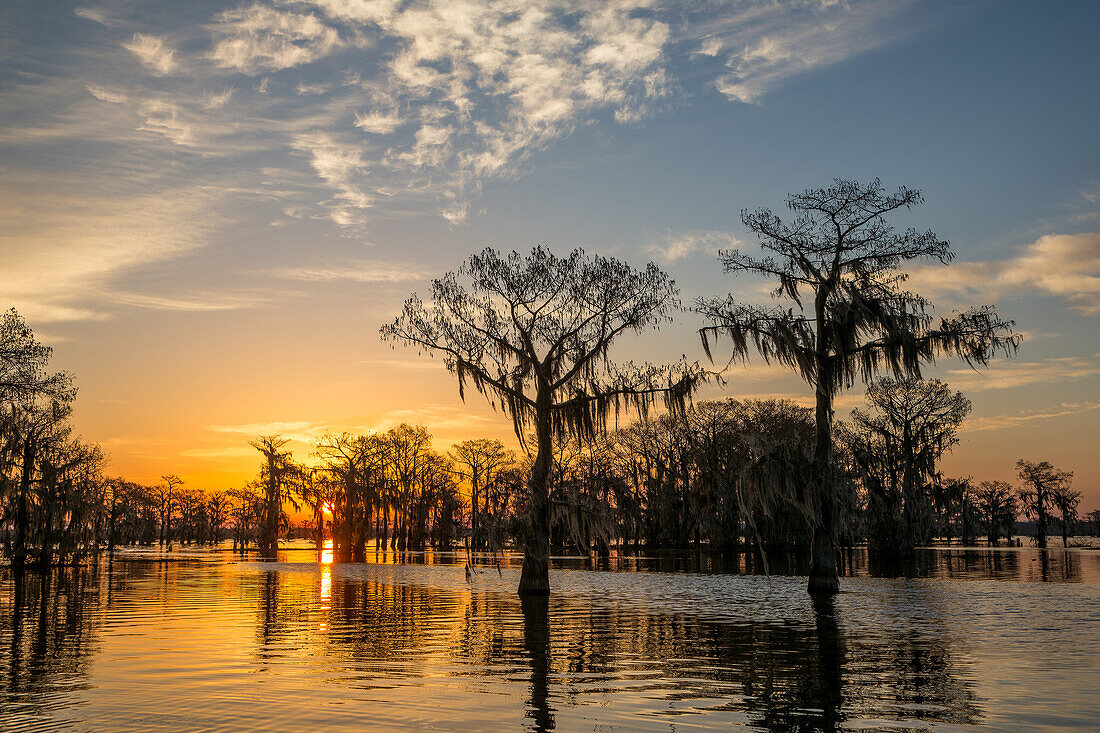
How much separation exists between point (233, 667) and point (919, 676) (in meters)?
9.63

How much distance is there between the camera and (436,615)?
66.4 feet

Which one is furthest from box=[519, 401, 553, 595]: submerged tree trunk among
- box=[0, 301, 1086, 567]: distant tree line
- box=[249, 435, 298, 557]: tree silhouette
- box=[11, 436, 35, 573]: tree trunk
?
A: box=[249, 435, 298, 557]: tree silhouette

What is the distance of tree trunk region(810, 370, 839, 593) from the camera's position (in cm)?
2494

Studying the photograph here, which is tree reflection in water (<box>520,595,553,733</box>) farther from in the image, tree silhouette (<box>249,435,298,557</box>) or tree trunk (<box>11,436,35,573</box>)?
tree silhouette (<box>249,435,298,557</box>)

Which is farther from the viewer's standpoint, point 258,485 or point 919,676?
point 258,485

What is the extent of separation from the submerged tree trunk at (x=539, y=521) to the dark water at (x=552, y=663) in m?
1.46

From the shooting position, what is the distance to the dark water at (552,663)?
8492mm

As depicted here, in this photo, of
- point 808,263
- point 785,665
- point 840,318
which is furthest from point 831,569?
point 785,665

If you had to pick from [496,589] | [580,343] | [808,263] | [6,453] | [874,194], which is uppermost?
[874,194]

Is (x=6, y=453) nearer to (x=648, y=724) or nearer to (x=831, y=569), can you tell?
(x=831, y=569)

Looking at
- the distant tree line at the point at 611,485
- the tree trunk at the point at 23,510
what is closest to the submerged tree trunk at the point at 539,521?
the distant tree line at the point at 611,485

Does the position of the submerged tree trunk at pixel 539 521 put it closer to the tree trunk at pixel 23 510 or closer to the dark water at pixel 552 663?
the dark water at pixel 552 663

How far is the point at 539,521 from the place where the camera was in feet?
82.5

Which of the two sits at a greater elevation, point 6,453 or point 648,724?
A: point 6,453
